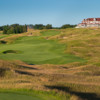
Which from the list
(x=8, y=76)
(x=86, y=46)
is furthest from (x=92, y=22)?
(x=8, y=76)

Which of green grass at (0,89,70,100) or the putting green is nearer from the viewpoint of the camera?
the putting green

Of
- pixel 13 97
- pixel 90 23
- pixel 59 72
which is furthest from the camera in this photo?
pixel 90 23

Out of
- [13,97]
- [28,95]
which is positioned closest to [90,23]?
[28,95]

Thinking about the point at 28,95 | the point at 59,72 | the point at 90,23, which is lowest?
the point at 59,72

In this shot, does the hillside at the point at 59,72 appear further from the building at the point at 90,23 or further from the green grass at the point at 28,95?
the building at the point at 90,23

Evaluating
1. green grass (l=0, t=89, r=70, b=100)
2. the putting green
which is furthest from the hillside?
the putting green

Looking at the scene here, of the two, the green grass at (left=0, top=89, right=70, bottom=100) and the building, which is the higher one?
the building

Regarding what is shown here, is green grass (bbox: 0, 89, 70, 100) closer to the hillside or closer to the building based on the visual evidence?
the hillside

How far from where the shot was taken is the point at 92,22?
409ft

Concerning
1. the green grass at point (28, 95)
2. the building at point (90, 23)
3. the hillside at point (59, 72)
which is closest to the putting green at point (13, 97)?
the green grass at point (28, 95)

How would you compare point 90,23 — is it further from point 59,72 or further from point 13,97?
point 13,97

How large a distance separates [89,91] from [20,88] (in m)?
3.37

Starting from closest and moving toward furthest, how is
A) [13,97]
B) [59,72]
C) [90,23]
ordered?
[13,97] < [59,72] < [90,23]

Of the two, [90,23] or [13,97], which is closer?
[13,97]
